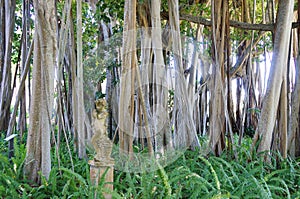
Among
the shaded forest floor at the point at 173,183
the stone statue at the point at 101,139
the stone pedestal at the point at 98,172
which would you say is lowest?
the shaded forest floor at the point at 173,183

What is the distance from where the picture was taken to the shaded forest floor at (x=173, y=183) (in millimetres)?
1878

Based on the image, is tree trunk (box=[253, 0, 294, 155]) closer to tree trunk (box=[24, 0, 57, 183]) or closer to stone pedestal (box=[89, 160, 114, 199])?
stone pedestal (box=[89, 160, 114, 199])

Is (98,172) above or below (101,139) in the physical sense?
below

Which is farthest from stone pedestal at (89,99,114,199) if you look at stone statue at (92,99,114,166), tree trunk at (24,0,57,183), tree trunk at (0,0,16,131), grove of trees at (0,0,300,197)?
tree trunk at (0,0,16,131)

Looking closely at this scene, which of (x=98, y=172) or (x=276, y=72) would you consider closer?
(x=98, y=172)

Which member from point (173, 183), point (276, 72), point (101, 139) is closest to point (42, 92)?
point (101, 139)

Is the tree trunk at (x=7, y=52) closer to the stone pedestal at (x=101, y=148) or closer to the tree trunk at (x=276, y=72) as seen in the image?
the stone pedestal at (x=101, y=148)

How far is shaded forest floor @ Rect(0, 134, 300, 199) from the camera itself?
1.88 m

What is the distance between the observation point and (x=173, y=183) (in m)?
2.20

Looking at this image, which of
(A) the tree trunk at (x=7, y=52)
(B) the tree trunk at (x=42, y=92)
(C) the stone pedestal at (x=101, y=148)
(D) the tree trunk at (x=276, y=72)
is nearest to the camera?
(C) the stone pedestal at (x=101, y=148)

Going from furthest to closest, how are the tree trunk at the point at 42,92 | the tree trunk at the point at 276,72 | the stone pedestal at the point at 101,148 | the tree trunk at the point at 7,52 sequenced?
the tree trunk at the point at 7,52, the tree trunk at the point at 276,72, the tree trunk at the point at 42,92, the stone pedestal at the point at 101,148

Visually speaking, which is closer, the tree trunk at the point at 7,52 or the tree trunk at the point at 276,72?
the tree trunk at the point at 276,72

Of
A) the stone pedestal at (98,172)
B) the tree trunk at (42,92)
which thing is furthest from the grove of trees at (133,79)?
the stone pedestal at (98,172)

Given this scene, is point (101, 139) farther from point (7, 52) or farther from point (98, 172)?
point (7, 52)
